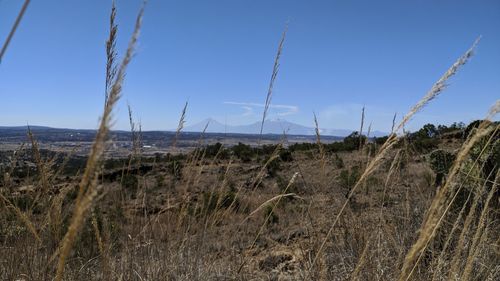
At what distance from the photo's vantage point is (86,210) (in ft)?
1.97

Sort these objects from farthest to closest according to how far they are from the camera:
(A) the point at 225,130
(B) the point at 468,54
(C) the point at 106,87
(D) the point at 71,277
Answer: (A) the point at 225,130, (D) the point at 71,277, (C) the point at 106,87, (B) the point at 468,54

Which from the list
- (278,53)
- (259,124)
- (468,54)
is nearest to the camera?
(468,54)

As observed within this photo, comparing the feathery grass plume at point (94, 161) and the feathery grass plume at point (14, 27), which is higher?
the feathery grass plume at point (14, 27)

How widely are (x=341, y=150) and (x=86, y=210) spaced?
64.4 feet

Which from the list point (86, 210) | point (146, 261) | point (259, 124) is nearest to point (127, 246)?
point (146, 261)

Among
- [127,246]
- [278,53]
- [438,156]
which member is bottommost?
[127,246]

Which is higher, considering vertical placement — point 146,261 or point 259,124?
point 259,124

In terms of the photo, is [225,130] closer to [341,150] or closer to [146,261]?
[146,261]

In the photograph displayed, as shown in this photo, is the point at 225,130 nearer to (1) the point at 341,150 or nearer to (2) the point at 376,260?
(2) the point at 376,260

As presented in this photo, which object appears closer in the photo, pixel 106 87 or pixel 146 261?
pixel 106 87

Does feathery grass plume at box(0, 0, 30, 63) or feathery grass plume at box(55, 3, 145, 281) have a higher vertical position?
feathery grass plume at box(0, 0, 30, 63)

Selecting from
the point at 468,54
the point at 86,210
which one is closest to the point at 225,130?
the point at 468,54

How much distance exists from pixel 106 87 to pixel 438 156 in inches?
180

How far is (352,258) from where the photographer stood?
2422 mm
